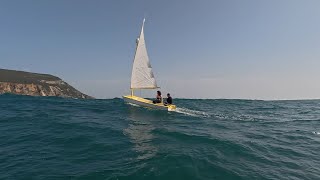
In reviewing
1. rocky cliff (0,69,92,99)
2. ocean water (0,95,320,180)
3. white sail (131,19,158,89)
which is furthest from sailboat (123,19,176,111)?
rocky cliff (0,69,92,99)

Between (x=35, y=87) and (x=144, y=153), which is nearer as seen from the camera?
(x=144, y=153)

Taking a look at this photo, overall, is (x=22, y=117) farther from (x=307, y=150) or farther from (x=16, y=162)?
(x=307, y=150)

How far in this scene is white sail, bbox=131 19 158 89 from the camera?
38.6 m

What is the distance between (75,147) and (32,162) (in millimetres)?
2553

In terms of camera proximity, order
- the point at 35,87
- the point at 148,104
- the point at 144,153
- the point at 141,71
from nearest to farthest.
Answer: the point at 144,153 → the point at 148,104 → the point at 141,71 → the point at 35,87

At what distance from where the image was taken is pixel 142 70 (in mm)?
38781

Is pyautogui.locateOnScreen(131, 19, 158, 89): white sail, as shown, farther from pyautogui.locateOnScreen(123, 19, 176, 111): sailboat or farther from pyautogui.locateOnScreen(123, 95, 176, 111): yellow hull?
pyautogui.locateOnScreen(123, 95, 176, 111): yellow hull

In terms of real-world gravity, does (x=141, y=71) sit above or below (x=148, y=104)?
above

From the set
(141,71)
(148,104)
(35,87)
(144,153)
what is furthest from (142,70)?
(35,87)

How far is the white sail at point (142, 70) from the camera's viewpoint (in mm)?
38562

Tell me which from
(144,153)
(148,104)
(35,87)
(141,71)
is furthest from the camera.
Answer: (35,87)

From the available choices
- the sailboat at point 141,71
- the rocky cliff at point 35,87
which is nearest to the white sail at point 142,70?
the sailboat at point 141,71

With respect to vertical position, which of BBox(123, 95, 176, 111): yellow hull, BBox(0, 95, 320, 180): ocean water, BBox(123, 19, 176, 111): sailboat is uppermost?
BBox(123, 19, 176, 111): sailboat

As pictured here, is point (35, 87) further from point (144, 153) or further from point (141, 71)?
point (144, 153)
